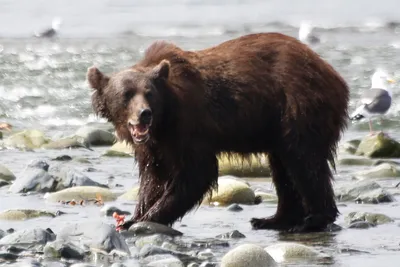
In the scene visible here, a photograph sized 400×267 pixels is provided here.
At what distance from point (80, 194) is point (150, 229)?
1.55m

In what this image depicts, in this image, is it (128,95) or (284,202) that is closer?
(128,95)

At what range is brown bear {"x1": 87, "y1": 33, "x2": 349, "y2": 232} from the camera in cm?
852

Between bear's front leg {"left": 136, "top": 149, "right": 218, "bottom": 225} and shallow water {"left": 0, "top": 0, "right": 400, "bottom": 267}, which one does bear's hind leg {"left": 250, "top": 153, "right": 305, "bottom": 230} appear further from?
bear's front leg {"left": 136, "top": 149, "right": 218, "bottom": 225}

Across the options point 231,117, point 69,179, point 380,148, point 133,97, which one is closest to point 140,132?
point 133,97

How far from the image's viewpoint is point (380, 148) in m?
12.5

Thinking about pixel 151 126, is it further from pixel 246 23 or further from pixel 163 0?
pixel 163 0

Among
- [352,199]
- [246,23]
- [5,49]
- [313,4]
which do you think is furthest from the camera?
[313,4]

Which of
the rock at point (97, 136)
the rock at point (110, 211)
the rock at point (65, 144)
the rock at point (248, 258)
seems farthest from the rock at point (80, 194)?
the rock at point (97, 136)

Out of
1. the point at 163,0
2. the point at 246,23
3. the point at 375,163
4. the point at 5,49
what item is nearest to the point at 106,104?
the point at 375,163

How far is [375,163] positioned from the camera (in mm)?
11984

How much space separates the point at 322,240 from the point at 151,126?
149cm

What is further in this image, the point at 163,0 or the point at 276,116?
the point at 163,0

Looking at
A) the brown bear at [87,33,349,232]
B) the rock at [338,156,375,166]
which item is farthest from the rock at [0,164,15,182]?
the rock at [338,156,375,166]

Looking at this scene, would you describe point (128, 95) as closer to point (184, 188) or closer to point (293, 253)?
point (184, 188)
